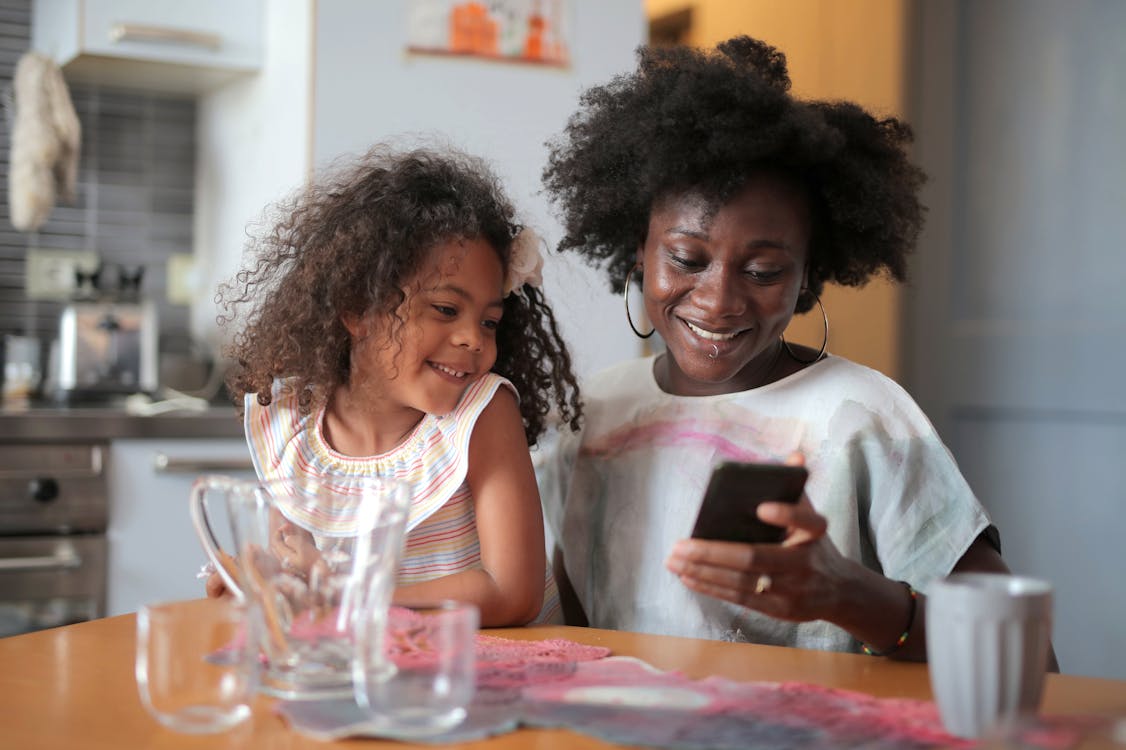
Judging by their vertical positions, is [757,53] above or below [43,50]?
below

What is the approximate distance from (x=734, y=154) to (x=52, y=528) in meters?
1.52

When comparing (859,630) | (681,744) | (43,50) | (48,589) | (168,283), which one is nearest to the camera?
(681,744)

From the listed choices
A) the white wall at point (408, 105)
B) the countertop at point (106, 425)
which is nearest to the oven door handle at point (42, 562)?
the countertop at point (106, 425)

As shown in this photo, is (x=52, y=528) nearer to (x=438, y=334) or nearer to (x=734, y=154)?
(x=438, y=334)

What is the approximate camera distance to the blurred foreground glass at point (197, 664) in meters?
0.77

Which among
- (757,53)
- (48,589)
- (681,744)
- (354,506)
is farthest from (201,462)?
(681,744)

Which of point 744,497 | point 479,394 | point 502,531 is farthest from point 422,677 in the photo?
point 479,394

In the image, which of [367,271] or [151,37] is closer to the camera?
[367,271]

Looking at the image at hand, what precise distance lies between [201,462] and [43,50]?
107 centimetres

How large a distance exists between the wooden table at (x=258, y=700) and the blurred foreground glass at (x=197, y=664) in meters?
0.01

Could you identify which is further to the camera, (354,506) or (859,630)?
(859,630)

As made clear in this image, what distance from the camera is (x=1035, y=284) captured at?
2.82 meters

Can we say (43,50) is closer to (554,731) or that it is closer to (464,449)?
(464,449)

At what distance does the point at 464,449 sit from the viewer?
1.28m
